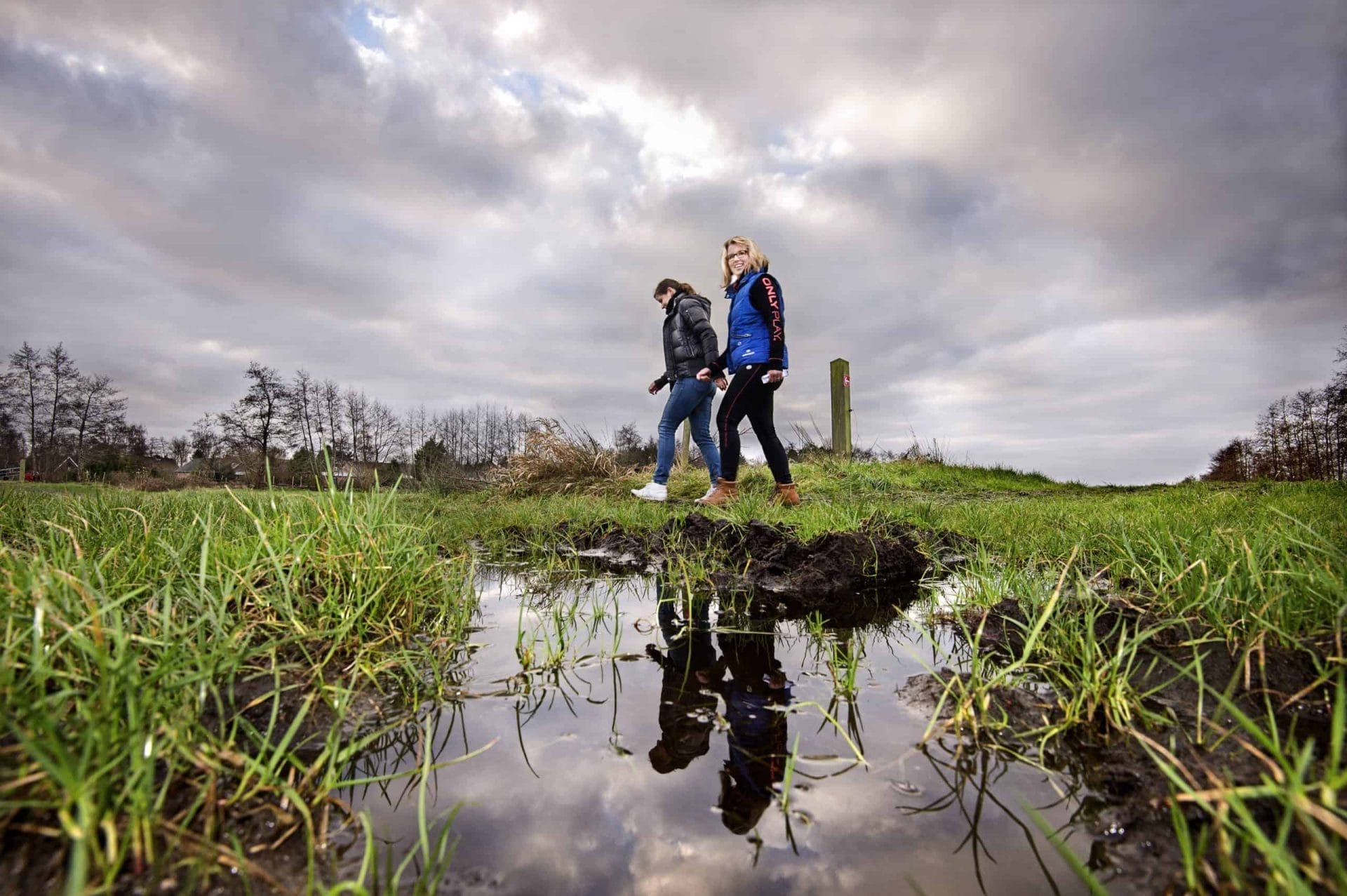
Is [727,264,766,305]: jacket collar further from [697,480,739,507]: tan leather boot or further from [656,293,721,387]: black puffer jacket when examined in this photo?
[697,480,739,507]: tan leather boot

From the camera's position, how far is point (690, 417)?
8953 mm

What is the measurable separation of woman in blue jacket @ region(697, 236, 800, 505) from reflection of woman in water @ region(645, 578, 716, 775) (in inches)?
159

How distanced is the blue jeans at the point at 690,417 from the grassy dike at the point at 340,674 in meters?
4.95

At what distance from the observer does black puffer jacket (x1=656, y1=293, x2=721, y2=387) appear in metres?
8.19

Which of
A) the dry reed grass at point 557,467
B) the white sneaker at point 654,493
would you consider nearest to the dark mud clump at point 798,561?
the white sneaker at point 654,493

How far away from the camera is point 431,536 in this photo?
5414mm

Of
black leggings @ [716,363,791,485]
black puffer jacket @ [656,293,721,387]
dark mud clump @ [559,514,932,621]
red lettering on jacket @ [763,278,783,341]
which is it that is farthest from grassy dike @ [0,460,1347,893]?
black puffer jacket @ [656,293,721,387]

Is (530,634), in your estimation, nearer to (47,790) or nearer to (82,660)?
(82,660)

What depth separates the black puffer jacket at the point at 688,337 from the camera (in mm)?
8188

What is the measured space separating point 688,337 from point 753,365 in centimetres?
154

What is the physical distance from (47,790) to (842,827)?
1585 mm

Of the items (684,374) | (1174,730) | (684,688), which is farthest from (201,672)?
(684,374)

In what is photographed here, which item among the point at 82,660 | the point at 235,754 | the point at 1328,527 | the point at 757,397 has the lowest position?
the point at 235,754

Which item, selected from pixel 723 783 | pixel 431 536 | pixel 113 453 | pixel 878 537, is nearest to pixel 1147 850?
pixel 723 783
